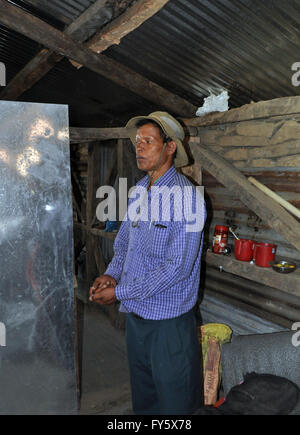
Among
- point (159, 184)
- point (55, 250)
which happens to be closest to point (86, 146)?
point (159, 184)

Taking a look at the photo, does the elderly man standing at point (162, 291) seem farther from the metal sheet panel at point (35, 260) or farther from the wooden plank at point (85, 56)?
the wooden plank at point (85, 56)

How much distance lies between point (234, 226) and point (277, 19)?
2.24 meters

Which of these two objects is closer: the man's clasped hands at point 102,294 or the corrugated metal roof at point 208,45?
the man's clasped hands at point 102,294

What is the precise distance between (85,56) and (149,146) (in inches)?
60.1

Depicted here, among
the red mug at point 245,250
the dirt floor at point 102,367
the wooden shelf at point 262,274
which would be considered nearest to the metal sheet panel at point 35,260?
the wooden shelf at point 262,274

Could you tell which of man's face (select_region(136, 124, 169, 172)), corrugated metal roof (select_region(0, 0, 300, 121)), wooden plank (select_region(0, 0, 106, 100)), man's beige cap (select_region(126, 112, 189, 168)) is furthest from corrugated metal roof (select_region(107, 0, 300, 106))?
man's face (select_region(136, 124, 169, 172))

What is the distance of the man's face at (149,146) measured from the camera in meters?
2.65

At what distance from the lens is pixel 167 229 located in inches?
95.7

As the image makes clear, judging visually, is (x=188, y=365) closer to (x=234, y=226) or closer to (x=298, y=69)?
(x=234, y=226)

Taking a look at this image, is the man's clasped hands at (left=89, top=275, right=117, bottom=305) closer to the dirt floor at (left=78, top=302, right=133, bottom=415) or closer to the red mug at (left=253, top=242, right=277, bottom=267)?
the red mug at (left=253, top=242, right=277, bottom=267)

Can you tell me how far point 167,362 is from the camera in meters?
2.47

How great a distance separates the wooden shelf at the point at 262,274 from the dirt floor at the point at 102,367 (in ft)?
7.04

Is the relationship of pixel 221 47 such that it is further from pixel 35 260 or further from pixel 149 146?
pixel 35 260

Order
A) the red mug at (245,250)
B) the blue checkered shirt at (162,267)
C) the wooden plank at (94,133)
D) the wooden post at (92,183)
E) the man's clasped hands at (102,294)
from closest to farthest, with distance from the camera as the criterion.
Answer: the blue checkered shirt at (162,267) < the man's clasped hands at (102,294) < the red mug at (245,250) < the wooden plank at (94,133) < the wooden post at (92,183)
